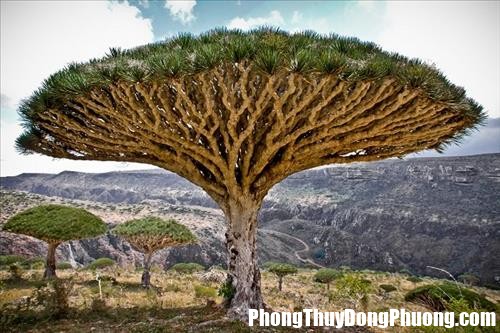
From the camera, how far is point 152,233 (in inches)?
677

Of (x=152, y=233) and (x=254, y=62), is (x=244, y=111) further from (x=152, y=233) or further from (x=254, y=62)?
(x=152, y=233)

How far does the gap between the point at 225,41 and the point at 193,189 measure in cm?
10856

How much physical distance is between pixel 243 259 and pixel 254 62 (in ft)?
13.3

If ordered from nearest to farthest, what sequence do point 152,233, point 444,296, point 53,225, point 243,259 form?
point 243,259 < point 444,296 < point 53,225 < point 152,233

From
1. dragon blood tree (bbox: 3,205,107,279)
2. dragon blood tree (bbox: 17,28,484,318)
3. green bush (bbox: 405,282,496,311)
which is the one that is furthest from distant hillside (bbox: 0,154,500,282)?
green bush (bbox: 405,282,496,311)

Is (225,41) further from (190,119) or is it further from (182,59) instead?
(190,119)

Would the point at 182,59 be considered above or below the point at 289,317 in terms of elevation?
above

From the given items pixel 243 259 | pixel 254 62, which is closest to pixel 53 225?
pixel 243 259

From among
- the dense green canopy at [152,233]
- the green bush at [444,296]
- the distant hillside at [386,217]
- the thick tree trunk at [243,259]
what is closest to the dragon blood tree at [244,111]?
the thick tree trunk at [243,259]

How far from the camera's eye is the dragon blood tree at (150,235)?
1725 cm

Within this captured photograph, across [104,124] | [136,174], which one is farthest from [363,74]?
[136,174]

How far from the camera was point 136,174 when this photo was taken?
406ft

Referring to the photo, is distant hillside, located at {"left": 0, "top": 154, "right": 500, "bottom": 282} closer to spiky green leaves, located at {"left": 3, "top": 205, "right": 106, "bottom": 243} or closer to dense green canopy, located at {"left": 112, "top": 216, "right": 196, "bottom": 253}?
spiky green leaves, located at {"left": 3, "top": 205, "right": 106, "bottom": 243}

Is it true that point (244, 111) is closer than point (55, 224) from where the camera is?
Yes
